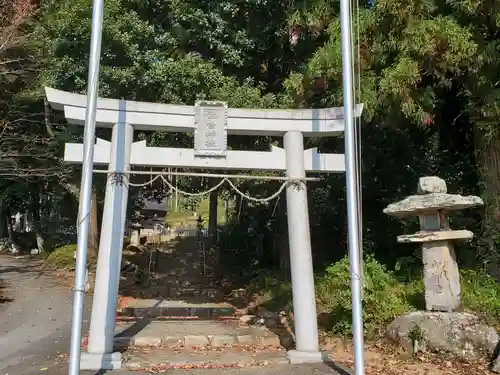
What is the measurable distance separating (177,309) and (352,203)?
8.51m

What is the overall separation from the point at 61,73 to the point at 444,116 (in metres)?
9.28

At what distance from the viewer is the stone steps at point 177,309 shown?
42.5 feet

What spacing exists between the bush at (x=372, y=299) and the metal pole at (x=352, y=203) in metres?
2.46

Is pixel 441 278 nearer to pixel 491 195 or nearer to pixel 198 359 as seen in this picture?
pixel 491 195

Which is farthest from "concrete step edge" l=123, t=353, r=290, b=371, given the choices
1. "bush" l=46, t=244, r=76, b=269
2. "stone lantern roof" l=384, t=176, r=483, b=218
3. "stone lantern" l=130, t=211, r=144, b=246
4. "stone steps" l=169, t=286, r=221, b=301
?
"stone lantern" l=130, t=211, r=144, b=246

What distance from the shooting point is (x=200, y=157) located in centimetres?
837

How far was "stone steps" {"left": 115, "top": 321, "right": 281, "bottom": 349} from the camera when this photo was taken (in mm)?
9289

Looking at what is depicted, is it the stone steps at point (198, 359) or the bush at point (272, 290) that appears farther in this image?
the bush at point (272, 290)

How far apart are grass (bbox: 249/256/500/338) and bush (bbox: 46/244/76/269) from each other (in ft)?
36.7

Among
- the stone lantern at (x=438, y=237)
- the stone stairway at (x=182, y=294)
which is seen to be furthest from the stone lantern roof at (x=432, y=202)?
the stone stairway at (x=182, y=294)

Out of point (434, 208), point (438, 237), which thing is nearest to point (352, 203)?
point (434, 208)

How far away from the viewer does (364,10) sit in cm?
1022

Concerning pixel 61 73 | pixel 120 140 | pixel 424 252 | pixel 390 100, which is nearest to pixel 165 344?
pixel 120 140

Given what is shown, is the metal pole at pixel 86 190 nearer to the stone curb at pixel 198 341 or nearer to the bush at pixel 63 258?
the stone curb at pixel 198 341
